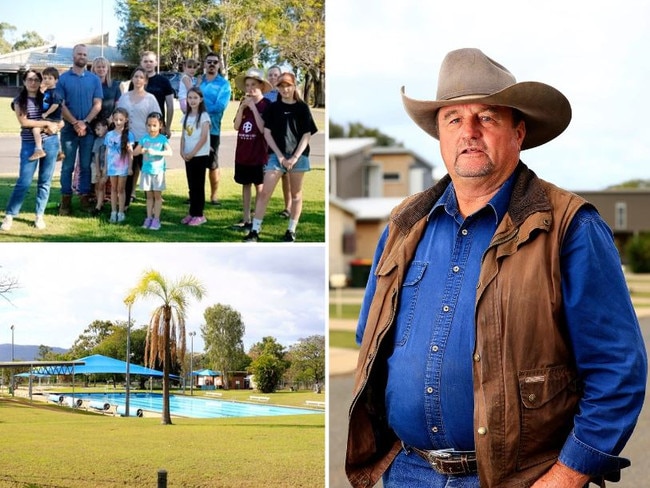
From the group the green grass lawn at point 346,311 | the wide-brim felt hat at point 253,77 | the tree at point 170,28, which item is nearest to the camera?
the tree at point 170,28

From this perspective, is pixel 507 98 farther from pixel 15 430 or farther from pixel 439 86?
pixel 15 430

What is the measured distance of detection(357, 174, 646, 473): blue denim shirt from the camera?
2.32 m

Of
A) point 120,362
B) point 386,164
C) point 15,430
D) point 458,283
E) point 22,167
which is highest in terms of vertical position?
point 386,164

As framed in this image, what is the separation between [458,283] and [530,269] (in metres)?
0.20

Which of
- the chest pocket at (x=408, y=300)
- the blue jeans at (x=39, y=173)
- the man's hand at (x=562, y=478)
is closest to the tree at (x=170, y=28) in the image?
the blue jeans at (x=39, y=173)

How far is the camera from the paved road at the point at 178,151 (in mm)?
3891

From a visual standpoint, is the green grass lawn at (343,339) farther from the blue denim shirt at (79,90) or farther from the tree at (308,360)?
the blue denim shirt at (79,90)

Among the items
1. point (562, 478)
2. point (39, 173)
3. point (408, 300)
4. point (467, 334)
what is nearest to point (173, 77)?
point (39, 173)

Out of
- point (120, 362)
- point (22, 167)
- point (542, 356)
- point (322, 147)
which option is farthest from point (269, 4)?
point (542, 356)

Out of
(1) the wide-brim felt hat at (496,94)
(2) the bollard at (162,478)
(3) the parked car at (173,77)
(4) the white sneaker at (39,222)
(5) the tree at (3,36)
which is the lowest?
(2) the bollard at (162,478)

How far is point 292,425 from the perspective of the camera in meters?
3.90

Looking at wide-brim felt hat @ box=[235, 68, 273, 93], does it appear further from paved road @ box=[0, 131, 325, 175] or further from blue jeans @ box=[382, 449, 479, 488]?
blue jeans @ box=[382, 449, 479, 488]

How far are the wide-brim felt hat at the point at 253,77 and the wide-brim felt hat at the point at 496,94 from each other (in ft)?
4.26

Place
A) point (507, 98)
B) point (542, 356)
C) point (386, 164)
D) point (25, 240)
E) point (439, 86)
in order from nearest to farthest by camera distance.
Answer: point (542, 356) → point (507, 98) → point (439, 86) → point (25, 240) → point (386, 164)
